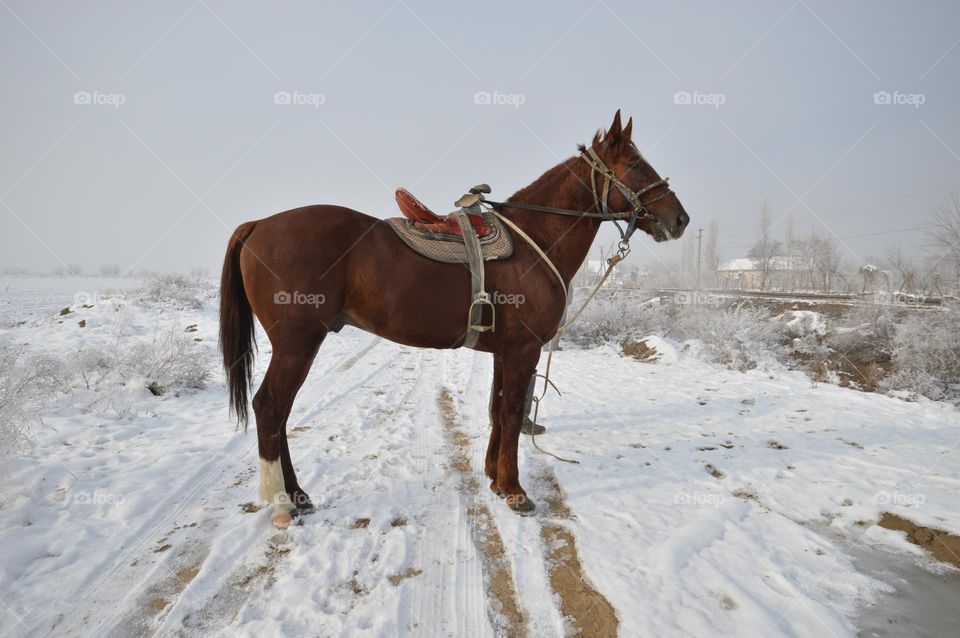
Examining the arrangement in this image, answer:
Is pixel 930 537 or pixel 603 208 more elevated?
pixel 603 208

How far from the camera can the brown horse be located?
9.12 ft

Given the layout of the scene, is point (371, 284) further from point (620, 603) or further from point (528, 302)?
point (620, 603)

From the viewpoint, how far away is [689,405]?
594cm

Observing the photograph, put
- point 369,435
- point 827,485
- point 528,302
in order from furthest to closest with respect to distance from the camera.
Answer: point 369,435 < point 827,485 < point 528,302

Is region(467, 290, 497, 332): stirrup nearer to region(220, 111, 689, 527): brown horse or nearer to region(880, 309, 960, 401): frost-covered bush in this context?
region(220, 111, 689, 527): brown horse

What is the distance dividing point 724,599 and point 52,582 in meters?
3.67

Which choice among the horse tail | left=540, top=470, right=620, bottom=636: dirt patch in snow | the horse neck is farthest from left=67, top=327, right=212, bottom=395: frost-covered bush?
left=540, top=470, right=620, bottom=636: dirt patch in snow

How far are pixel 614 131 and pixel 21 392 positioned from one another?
5712 mm

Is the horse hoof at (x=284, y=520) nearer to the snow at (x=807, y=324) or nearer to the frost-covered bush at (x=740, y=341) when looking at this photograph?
the frost-covered bush at (x=740, y=341)

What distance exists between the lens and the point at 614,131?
3.18 metres

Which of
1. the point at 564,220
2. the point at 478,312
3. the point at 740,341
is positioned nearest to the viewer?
the point at 478,312

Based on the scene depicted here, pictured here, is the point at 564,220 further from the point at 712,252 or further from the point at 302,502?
the point at 712,252

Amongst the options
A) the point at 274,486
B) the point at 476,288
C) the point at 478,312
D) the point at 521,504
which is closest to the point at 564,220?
the point at 476,288

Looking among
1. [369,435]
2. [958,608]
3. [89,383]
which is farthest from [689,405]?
[89,383]
